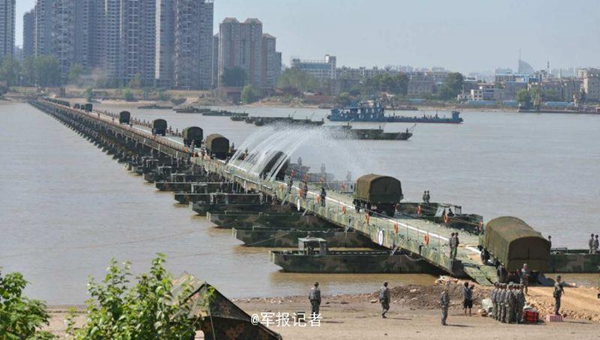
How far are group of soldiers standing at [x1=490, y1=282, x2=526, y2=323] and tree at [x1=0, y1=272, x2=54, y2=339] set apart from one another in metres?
14.7

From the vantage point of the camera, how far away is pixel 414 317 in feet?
97.3

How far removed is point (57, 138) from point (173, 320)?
136 metres

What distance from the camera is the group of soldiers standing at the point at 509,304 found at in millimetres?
28578

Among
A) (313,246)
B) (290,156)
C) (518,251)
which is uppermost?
(518,251)

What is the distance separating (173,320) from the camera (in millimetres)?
15414

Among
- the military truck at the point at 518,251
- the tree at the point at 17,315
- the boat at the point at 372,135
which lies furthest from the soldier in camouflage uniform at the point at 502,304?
the boat at the point at 372,135

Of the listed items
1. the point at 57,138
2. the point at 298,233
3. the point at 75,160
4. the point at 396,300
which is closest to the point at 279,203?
the point at 298,233

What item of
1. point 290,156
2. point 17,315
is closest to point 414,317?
point 17,315

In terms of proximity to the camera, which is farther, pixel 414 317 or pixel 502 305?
pixel 414 317

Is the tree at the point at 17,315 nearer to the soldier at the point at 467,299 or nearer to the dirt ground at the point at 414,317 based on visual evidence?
the dirt ground at the point at 414,317

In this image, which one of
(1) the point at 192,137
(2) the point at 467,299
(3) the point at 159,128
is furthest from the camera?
(3) the point at 159,128

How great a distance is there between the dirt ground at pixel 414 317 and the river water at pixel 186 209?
128 inches

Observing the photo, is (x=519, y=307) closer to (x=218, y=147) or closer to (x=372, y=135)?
(x=218, y=147)

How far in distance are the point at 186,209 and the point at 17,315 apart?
46544 millimetres
